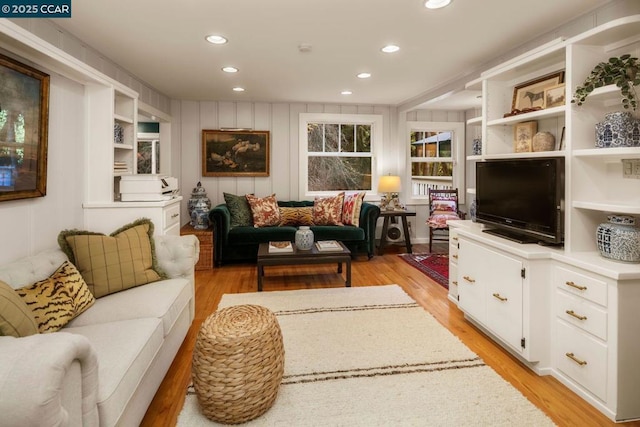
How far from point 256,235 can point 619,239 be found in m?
3.76

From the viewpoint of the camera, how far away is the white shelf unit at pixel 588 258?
6.09 feet

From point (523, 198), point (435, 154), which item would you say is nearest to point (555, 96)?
point (523, 198)

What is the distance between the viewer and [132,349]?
5.41 ft

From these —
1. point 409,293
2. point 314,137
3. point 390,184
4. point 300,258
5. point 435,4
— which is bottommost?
point 409,293

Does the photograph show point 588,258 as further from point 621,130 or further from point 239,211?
point 239,211

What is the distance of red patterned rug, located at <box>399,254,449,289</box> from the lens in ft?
14.2

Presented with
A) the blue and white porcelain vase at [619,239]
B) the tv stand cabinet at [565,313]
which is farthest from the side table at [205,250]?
the blue and white porcelain vase at [619,239]

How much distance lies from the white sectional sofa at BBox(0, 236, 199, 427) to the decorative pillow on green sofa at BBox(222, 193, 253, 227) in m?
2.28

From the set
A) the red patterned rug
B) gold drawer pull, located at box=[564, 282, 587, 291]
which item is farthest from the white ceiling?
the red patterned rug

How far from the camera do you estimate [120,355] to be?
1.59 m

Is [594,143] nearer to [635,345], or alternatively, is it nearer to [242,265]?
[635,345]

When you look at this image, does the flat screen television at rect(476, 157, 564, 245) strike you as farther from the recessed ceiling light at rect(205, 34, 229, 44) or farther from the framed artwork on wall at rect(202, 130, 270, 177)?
the framed artwork on wall at rect(202, 130, 270, 177)

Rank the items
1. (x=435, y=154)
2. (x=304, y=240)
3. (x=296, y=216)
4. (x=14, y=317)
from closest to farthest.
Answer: (x=14, y=317) < (x=304, y=240) < (x=296, y=216) < (x=435, y=154)

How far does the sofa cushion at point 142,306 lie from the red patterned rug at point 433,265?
2.79 m
